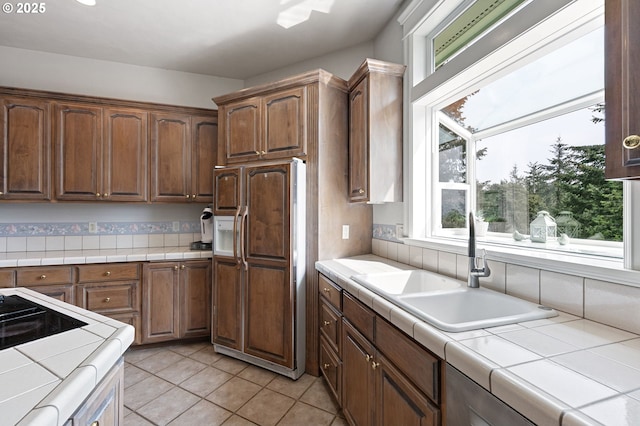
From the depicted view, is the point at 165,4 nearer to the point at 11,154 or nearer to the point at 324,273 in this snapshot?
the point at 11,154

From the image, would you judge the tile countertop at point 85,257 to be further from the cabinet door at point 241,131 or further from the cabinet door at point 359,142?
the cabinet door at point 359,142

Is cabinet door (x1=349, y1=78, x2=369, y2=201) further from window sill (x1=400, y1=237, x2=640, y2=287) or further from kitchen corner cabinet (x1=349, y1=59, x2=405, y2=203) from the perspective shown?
window sill (x1=400, y1=237, x2=640, y2=287)

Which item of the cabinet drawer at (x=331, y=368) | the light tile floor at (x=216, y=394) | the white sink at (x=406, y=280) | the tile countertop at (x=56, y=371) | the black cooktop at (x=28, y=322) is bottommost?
the light tile floor at (x=216, y=394)

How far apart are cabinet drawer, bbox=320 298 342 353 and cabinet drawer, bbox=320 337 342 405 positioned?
2.3 inches

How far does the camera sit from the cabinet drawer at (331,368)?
6.09ft

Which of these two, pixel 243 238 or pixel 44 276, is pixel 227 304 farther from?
pixel 44 276

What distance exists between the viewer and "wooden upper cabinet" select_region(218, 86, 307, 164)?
2.46m

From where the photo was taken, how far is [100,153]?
9.60 feet

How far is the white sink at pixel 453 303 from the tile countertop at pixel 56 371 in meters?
0.96

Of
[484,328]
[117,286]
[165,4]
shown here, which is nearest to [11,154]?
[117,286]

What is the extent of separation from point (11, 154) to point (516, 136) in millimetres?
3968

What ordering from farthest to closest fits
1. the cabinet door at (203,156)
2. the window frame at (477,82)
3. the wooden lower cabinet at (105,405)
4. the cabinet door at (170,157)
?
the cabinet door at (203,156)
the cabinet door at (170,157)
the window frame at (477,82)
the wooden lower cabinet at (105,405)

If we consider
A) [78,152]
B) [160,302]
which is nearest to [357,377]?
[160,302]

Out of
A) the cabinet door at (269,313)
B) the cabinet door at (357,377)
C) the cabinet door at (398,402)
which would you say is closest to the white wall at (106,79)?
the cabinet door at (269,313)
